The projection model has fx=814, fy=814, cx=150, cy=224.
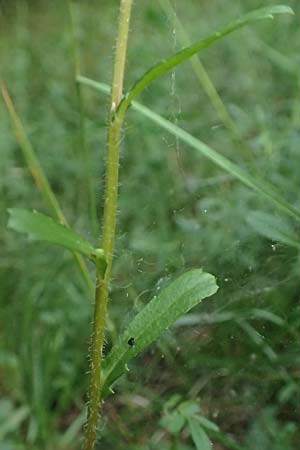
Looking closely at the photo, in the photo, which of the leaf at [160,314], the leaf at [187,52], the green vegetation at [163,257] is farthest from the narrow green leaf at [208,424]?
the leaf at [187,52]

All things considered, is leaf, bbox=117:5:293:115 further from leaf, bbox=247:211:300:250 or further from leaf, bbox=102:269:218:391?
leaf, bbox=247:211:300:250

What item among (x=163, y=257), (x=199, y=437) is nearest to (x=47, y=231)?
(x=199, y=437)

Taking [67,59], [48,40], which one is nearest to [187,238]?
[67,59]

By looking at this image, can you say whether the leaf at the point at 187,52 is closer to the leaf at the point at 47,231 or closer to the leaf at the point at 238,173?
the leaf at the point at 47,231

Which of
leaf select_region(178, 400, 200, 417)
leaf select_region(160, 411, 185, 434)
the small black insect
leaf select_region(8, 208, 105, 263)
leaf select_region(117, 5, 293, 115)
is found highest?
leaf select_region(117, 5, 293, 115)

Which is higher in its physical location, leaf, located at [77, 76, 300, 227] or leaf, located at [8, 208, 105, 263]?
leaf, located at [8, 208, 105, 263]

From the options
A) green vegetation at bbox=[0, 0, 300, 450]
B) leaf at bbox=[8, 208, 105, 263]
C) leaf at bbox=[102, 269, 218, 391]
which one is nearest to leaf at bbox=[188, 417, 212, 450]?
green vegetation at bbox=[0, 0, 300, 450]

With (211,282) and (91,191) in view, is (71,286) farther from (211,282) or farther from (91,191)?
(211,282)
